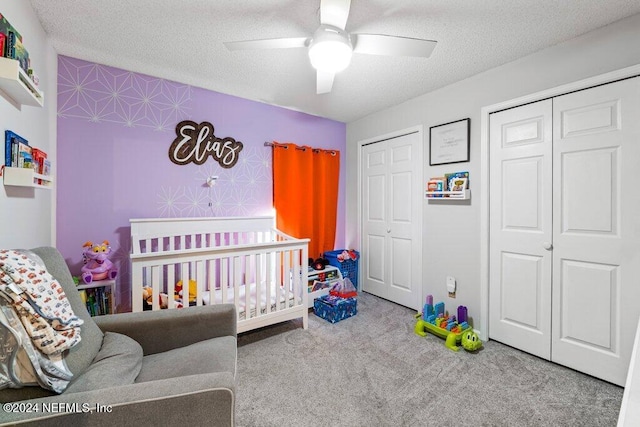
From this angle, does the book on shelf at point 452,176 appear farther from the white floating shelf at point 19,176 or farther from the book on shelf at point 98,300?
the book on shelf at point 98,300

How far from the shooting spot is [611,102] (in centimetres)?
170

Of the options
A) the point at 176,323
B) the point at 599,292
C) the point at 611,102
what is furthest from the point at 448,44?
the point at 176,323

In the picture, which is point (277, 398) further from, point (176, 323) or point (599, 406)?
point (599, 406)

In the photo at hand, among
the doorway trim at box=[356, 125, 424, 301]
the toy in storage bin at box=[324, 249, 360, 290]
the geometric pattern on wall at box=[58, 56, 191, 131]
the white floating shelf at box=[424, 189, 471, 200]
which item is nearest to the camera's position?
the geometric pattern on wall at box=[58, 56, 191, 131]

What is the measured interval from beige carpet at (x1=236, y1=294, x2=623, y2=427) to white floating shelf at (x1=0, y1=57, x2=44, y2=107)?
1843 mm

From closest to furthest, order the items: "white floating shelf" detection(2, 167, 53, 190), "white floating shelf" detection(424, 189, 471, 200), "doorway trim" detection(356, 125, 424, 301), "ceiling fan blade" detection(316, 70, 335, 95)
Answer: "white floating shelf" detection(2, 167, 53, 190) → "ceiling fan blade" detection(316, 70, 335, 95) → "white floating shelf" detection(424, 189, 471, 200) → "doorway trim" detection(356, 125, 424, 301)

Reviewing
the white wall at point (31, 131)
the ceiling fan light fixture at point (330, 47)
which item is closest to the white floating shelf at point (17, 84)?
the white wall at point (31, 131)

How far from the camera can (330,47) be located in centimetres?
148

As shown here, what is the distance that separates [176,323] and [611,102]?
9.43ft

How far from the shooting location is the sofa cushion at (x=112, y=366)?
95 centimetres

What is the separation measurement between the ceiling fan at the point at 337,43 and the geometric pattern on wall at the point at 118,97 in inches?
52.3

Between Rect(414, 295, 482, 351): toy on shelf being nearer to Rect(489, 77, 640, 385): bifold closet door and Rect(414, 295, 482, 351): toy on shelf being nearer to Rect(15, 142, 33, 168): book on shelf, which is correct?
Rect(489, 77, 640, 385): bifold closet door

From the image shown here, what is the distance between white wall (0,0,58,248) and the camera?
4.23 ft

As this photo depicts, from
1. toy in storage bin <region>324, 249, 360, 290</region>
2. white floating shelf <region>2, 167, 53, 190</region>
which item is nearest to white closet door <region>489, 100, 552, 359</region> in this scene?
toy in storage bin <region>324, 249, 360, 290</region>
